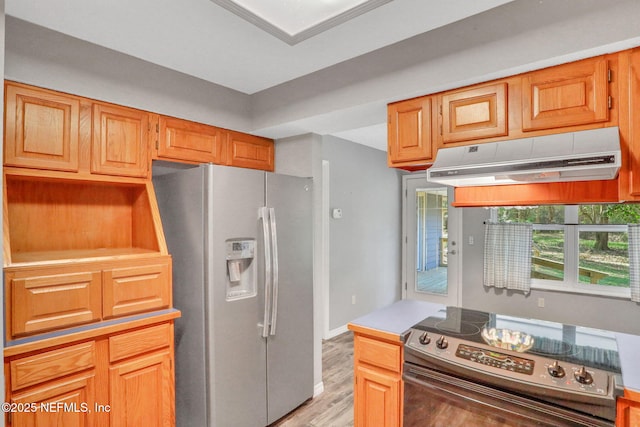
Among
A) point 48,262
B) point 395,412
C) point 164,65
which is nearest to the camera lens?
point 48,262

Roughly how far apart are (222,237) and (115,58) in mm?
1253

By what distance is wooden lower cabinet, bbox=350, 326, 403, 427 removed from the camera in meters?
1.91

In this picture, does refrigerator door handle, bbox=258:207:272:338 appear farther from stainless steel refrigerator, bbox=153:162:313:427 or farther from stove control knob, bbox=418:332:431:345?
stove control knob, bbox=418:332:431:345

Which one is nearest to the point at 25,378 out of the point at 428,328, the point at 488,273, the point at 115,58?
the point at 115,58

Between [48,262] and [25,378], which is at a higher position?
[48,262]

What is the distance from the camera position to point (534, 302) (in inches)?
171

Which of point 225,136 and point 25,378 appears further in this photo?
point 225,136

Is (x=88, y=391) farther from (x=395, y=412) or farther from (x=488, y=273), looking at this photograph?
(x=488, y=273)

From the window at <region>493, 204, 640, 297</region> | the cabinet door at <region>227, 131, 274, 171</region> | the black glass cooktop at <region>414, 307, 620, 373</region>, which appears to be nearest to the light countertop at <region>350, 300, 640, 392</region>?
the black glass cooktop at <region>414, 307, 620, 373</region>

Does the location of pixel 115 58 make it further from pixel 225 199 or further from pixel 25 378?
pixel 25 378

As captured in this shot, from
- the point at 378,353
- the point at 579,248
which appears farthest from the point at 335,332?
the point at 579,248

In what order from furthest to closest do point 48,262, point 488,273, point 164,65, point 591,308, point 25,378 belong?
1. point 488,273
2. point 591,308
3. point 164,65
4. point 48,262
5. point 25,378

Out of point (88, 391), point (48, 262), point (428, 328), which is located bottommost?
point (88, 391)

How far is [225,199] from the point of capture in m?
2.20
